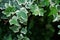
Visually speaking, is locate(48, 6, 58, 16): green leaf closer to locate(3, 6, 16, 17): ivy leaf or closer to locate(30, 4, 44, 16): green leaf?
locate(30, 4, 44, 16): green leaf

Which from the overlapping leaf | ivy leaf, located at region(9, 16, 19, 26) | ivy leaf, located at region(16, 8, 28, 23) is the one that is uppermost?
ivy leaf, located at region(16, 8, 28, 23)

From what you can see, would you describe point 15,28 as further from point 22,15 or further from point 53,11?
point 53,11

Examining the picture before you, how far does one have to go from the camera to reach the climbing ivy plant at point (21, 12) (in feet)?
4.16

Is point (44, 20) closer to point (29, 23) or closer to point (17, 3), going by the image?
point (29, 23)

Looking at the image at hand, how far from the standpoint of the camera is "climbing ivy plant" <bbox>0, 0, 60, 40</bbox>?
4.16ft

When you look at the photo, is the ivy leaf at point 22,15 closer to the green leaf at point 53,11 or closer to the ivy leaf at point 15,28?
the ivy leaf at point 15,28

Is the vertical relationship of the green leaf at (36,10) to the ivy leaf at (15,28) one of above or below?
above

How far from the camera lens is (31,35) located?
1411 millimetres

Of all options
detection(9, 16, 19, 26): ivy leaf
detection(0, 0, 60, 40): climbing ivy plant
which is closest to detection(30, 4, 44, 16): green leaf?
detection(0, 0, 60, 40): climbing ivy plant

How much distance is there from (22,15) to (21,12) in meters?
0.02

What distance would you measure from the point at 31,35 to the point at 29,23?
95 mm

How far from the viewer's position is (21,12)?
128 centimetres

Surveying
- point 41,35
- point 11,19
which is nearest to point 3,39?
point 11,19

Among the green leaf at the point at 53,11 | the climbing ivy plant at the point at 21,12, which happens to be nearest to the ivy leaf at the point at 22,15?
the climbing ivy plant at the point at 21,12
